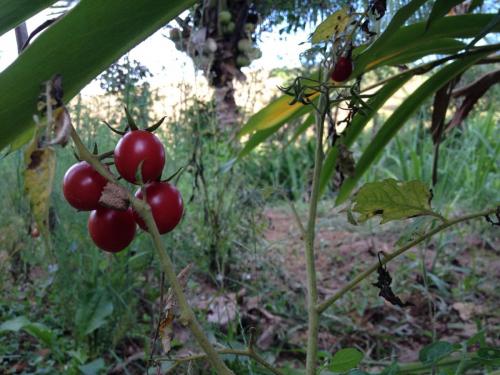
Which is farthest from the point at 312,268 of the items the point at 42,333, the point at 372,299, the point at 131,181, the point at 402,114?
the point at 372,299

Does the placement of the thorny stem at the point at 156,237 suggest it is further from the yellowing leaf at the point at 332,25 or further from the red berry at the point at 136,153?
the yellowing leaf at the point at 332,25

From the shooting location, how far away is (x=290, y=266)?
1.93 meters

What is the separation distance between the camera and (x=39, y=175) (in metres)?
0.27

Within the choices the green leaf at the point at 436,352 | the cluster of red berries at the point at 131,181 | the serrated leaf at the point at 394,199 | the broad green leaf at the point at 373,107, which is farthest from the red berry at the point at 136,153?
the broad green leaf at the point at 373,107

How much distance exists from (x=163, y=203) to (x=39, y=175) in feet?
Result: 0.37

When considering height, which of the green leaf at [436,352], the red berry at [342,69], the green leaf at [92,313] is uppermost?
the red berry at [342,69]

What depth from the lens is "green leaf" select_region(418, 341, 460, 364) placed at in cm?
58

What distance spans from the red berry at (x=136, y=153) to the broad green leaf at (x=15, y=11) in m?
0.14

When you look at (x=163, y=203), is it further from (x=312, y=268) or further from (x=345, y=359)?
(x=345, y=359)

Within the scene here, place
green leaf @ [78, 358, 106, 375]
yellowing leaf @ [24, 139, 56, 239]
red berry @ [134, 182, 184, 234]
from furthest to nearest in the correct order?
green leaf @ [78, 358, 106, 375]
red berry @ [134, 182, 184, 234]
yellowing leaf @ [24, 139, 56, 239]

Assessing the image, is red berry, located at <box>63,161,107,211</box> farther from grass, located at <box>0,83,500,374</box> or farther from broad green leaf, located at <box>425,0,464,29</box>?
grass, located at <box>0,83,500,374</box>

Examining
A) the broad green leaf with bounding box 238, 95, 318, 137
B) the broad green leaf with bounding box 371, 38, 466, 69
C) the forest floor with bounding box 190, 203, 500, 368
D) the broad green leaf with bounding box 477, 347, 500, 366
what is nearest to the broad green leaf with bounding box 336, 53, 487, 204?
the broad green leaf with bounding box 371, 38, 466, 69

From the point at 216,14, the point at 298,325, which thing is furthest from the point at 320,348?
the point at 216,14

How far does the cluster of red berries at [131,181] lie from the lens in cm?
35
